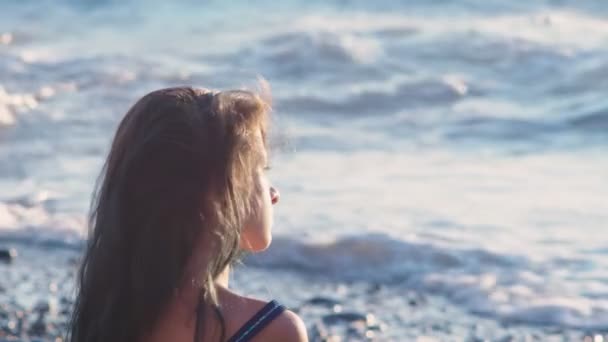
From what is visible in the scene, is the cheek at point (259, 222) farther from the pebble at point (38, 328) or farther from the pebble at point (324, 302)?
the pebble at point (324, 302)

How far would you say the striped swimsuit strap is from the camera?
211 centimetres

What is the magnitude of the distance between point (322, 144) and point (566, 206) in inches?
95.1

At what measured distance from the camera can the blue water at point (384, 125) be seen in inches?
241

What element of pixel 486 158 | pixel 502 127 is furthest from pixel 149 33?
pixel 486 158

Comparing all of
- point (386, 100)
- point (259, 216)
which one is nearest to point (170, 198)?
point (259, 216)

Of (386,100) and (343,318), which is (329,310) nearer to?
(343,318)

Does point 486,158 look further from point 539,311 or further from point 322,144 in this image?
point 539,311

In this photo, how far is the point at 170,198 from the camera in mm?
2072

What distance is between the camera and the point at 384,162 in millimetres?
8359

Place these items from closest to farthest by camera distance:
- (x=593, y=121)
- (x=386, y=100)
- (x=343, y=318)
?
(x=343, y=318)
(x=593, y=121)
(x=386, y=100)

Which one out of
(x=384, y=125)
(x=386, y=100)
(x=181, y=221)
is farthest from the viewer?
(x=386, y=100)

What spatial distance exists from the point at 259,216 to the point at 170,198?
0.17 meters

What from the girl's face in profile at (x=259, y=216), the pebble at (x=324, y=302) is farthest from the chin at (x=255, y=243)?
the pebble at (x=324, y=302)

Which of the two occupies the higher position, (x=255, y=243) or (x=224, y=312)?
(x=255, y=243)
